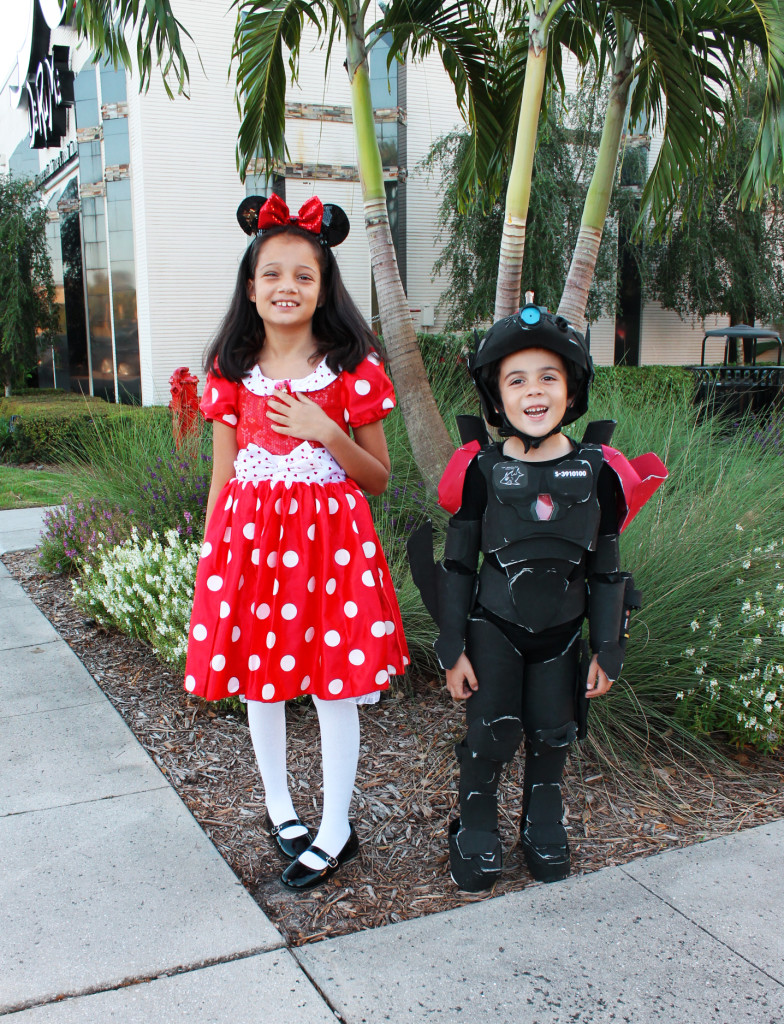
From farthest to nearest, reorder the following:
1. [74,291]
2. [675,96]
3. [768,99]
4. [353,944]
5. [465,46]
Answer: [74,291] → [465,46] → [675,96] → [768,99] → [353,944]

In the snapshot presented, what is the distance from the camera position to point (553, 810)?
2.38 metres

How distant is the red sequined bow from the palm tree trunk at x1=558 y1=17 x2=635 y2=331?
271cm

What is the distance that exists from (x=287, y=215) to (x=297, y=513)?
0.83m

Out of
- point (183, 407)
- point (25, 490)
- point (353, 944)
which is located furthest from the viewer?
point (25, 490)

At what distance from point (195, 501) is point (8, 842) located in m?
2.62

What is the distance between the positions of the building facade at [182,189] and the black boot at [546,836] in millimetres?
12175

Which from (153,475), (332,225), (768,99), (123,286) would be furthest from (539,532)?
(123,286)

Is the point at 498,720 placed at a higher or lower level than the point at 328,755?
higher

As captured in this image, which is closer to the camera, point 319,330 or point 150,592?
point 319,330

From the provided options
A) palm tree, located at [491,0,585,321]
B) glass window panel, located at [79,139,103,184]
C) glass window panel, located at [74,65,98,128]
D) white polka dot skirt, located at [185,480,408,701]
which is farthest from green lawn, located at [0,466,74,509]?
glass window panel, located at [74,65,98,128]

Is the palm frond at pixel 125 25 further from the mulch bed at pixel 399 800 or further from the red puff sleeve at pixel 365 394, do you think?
the mulch bed at pixel 399 800

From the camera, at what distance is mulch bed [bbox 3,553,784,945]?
7.57 feet

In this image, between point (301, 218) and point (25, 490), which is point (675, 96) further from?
point (25, 490)

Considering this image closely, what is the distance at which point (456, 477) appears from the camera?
7.23 feet
